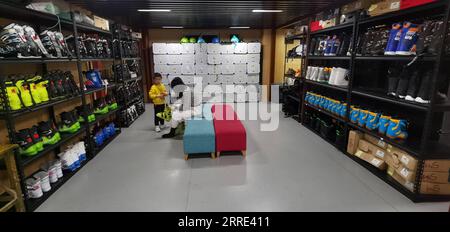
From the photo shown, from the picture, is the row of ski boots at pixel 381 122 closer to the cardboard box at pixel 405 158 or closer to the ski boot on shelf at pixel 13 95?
the cardboard box at pixel 405 158

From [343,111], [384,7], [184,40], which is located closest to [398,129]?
[343,111]

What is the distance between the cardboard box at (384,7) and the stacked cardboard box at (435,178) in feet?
6.01

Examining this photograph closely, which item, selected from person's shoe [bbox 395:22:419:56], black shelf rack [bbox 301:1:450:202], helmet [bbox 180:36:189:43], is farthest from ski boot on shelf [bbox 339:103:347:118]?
helmet [bbox 180:36:189:43]

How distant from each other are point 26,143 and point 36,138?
0.17m

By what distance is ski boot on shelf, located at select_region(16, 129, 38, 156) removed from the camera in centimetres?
251

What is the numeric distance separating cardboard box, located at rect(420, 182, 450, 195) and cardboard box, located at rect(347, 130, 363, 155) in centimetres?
116

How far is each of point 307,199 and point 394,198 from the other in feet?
3.29

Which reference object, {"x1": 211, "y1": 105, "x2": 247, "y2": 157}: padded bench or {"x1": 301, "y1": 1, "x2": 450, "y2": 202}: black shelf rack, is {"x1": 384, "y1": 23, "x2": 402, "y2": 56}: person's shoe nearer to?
{"x1": 301, "y1": 1, "x2": 450, "y2": 202}: black shelf rack

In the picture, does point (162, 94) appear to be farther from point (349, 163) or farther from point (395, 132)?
point (395, 132)

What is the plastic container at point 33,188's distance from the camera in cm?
259

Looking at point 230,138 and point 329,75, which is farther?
point 329,75

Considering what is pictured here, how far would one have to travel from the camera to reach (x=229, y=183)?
3.05m

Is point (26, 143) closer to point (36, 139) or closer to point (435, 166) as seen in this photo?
point (36, 139)

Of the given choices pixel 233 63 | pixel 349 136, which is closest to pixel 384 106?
pixel 349 136
